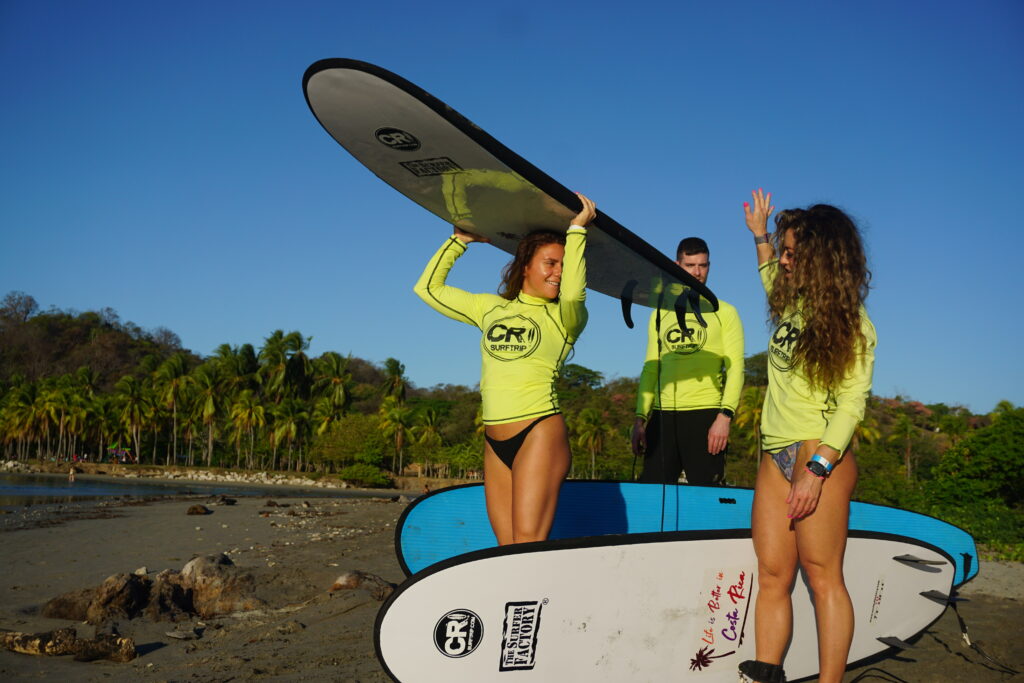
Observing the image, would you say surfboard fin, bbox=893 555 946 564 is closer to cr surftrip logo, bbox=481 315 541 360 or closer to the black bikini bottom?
the black bikini bottom

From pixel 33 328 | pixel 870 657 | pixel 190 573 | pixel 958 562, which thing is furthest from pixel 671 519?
pixel 33 328

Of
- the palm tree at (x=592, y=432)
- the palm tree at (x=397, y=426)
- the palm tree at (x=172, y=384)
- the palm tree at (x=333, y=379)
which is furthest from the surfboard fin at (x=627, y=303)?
the palm tree at (x=172, y=384)

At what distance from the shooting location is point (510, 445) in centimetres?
300

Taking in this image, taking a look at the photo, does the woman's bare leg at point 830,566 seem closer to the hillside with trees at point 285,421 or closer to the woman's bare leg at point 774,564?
the woman's bare leg at point 774,564

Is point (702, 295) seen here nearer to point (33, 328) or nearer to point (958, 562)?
point (958, 562)

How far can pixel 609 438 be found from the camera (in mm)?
49094

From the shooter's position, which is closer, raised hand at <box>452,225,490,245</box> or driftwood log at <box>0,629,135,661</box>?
raised hand at <box>452,225,490,245</box>

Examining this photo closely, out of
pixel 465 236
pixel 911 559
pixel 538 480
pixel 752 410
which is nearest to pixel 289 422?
pixel 752 410

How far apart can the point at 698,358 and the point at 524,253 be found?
1.60 meters

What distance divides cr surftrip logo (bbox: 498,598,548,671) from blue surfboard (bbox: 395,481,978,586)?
116 centimetres

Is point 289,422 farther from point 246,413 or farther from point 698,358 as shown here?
point 698,358

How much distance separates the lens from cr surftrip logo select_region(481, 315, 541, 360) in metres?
3.03

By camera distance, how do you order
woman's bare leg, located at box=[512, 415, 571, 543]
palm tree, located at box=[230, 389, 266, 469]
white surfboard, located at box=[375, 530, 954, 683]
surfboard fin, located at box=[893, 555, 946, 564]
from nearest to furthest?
white surfboard, located at box=[375, 530, 954, 683], woman's bare leg, located at box=[512, 415, 571, 543], surfboard fin, located at box=[893, 555, 946, 564], palm tree, located at box=[230, 389, 266, 469]

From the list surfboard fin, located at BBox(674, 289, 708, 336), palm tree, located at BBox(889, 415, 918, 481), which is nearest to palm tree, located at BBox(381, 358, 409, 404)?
palm tree, located at BBox(889, 415, 918, 481)
